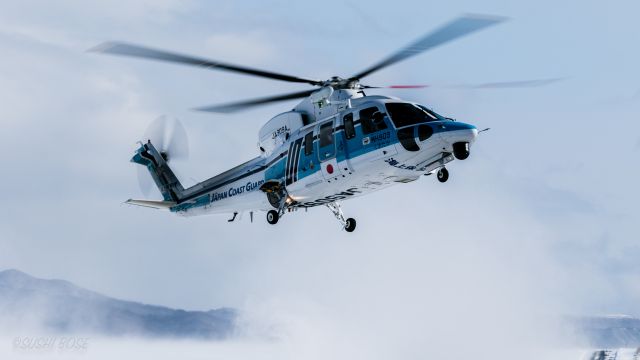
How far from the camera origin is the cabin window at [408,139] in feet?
69.3

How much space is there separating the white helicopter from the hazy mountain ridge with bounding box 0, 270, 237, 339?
879 inches

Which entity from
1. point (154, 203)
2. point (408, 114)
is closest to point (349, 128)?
point (408, 114)

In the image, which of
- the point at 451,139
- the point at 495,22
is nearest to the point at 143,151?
the point at 451,139

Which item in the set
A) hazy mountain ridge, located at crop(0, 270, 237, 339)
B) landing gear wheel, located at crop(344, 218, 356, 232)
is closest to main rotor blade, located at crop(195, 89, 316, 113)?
landing gear wheel, located at crop(344, 218, 356, 232)

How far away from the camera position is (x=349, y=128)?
74.1ft

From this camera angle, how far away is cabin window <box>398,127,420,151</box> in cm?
2111

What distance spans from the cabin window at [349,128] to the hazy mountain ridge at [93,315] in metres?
26.0

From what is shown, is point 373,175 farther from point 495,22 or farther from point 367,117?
point 495,22

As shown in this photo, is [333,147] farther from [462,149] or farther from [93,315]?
[93,315]

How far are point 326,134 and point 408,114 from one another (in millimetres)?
2698

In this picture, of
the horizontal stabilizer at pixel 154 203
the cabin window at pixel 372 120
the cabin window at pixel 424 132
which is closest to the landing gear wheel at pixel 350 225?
the cabin window at pixel 372 120

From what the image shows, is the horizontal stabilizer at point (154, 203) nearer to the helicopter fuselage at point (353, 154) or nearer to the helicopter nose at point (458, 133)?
the helicopter fuselage at point (353, 154)

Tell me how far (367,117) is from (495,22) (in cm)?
470

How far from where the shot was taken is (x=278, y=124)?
2539 cm
